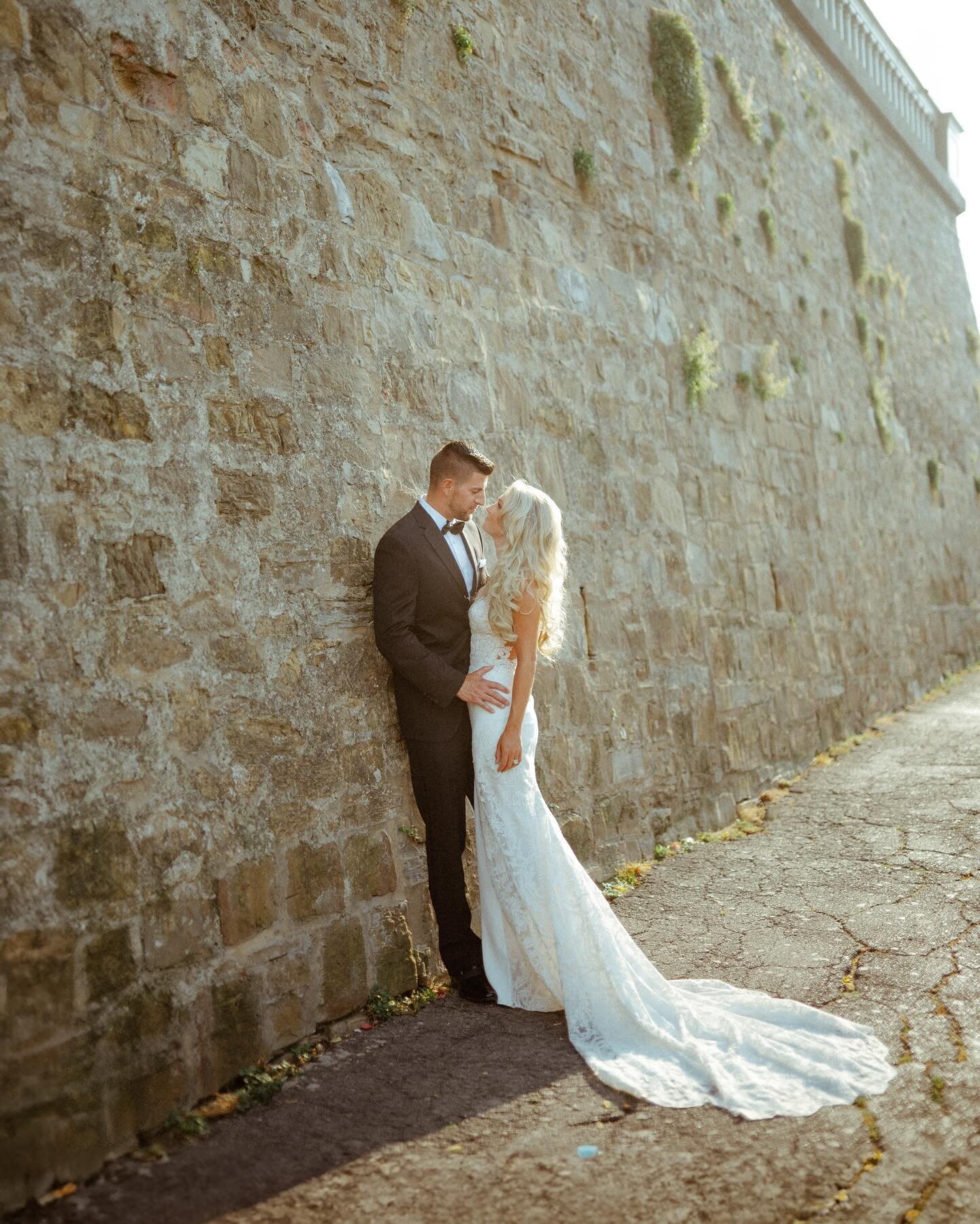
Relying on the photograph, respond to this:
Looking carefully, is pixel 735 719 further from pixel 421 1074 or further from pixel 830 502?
pixel 421 1074

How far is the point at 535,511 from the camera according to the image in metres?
3.73

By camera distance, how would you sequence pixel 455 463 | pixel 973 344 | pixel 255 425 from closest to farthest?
1. pixel 255 425
2. pixel 455 463
3. pixel 973 344

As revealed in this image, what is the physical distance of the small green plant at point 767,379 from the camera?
7555mm

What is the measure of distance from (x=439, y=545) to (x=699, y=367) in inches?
132

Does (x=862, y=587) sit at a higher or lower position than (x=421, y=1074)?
higher

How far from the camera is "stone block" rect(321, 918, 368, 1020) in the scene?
346 centimetres

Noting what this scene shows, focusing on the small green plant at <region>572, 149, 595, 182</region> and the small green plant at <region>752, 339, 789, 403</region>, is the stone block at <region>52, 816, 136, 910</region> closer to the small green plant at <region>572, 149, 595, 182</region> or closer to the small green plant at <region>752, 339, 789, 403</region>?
the small green plant at <region>572, 149, 595, 182</region>

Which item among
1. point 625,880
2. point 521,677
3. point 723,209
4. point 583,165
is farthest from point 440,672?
point 723,209

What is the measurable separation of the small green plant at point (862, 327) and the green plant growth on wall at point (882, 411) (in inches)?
14.2

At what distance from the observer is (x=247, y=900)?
3.23 m

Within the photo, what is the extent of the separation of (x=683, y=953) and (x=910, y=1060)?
3.96 ft

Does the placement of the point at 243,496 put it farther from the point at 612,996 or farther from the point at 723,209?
the point at 723,209

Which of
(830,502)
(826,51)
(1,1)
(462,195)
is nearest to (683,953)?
(462,195)

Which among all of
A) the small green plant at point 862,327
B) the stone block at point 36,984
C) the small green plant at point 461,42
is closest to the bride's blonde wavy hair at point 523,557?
the stone block at point 36,984
